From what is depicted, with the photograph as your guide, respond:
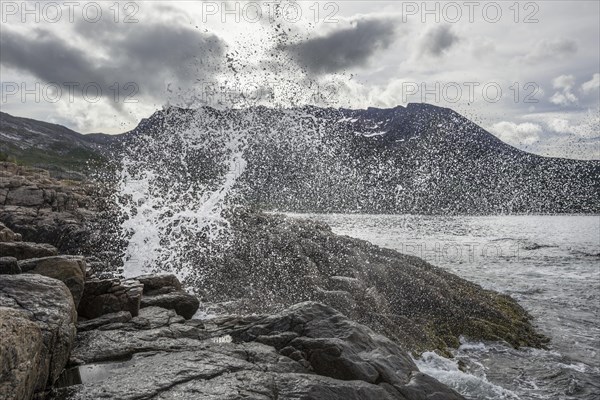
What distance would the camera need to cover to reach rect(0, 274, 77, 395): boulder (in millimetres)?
7077

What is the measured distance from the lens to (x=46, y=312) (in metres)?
7.90

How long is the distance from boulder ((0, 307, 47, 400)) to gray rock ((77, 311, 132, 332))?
11.2 feet

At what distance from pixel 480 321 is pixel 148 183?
29.2 metres

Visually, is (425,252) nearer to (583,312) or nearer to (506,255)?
(506,255)

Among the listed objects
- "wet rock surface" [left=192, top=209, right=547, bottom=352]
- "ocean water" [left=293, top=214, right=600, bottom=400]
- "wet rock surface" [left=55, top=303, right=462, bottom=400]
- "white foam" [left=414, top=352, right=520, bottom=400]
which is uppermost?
"wet rock surface" [left=55, top=303, right=462, bottom=400]

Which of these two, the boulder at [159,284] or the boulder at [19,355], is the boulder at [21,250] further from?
the boulder at [19,355]

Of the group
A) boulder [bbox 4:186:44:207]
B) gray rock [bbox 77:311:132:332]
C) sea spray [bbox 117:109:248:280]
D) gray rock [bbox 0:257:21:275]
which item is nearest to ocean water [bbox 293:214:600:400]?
gray rock [bbox 77:311:132:332]

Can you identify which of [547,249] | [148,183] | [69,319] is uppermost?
[148,183]

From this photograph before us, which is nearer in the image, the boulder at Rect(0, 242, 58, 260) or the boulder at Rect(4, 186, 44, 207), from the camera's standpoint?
the boulder at Rect(0, 242, 58, 260)

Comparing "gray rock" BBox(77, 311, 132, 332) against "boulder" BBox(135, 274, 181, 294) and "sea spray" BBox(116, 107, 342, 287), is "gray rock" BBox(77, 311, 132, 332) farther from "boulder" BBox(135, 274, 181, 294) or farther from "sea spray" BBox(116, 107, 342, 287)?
"sea spray" BBox(116, 107, 342, 287)

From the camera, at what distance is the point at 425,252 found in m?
54.5

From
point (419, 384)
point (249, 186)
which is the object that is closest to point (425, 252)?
→ point (419, 384)

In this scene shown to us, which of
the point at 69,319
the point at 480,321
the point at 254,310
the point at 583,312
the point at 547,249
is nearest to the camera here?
the point at 69,319

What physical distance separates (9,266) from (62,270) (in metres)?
1.19
